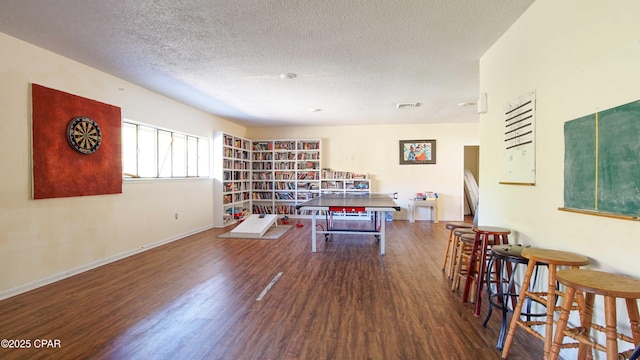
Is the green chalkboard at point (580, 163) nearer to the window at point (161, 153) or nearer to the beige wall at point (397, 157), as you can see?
the window at point (161, 153)

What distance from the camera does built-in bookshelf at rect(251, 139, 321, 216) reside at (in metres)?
7.66

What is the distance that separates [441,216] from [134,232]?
6922 millimetres

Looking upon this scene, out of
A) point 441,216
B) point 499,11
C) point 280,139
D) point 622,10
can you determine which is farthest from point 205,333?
point 441,216

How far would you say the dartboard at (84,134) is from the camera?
3.30 metres

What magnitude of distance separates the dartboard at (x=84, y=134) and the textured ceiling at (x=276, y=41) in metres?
0.74

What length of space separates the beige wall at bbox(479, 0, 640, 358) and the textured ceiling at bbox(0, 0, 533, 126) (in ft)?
1.25

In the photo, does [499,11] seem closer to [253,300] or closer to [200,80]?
[253,300]

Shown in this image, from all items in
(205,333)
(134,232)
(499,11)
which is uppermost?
(499,11)

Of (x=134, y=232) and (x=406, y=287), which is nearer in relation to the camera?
(x=406, y=287)

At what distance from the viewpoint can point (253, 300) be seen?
8.82ft

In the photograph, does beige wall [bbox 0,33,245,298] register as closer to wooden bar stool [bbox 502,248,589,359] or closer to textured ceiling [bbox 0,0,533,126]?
textured ceiling [bbox 0,0,533,126]

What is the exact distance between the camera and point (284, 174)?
779 cm

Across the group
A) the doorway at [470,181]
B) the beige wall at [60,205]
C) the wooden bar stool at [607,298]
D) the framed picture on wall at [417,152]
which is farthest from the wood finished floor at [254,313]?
the doorway at [470,181]

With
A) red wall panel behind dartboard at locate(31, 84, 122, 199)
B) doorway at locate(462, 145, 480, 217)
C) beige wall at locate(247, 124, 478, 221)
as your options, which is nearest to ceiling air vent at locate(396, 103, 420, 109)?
beige wall at locate(247, 124, 478, 221)
